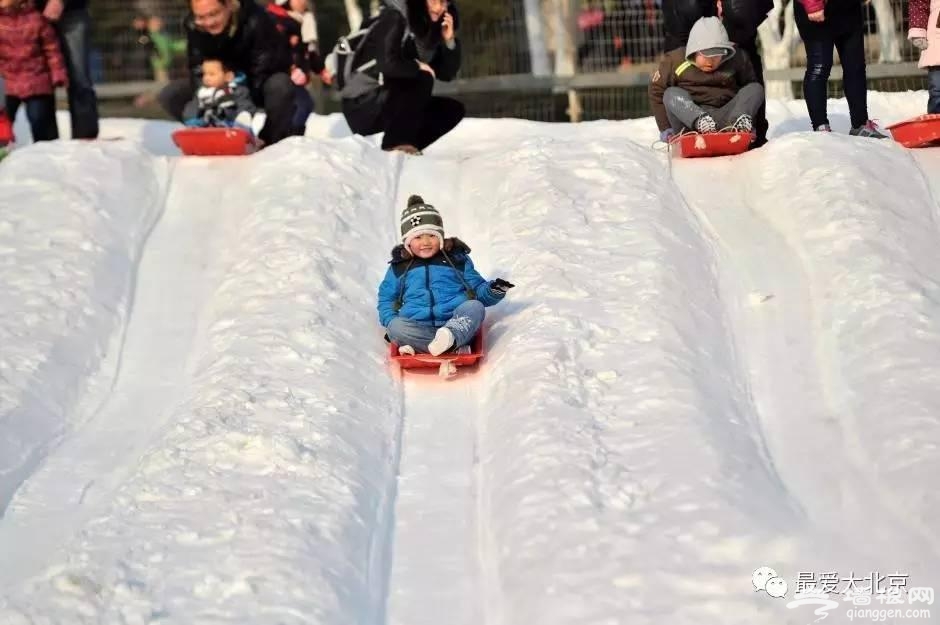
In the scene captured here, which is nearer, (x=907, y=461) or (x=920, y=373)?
(x=907, y=461)

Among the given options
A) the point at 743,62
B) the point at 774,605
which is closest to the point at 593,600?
the point at 774,605

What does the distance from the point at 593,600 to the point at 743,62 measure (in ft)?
13.5

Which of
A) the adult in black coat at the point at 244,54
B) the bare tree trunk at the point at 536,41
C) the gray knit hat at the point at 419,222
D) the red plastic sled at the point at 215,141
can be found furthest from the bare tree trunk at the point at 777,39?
the gray knit hat at the point at 419,222

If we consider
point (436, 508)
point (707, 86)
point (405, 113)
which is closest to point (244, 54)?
point (405, 113)

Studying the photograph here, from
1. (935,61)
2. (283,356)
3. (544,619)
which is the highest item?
(935,61)

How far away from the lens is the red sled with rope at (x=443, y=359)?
4773 mm

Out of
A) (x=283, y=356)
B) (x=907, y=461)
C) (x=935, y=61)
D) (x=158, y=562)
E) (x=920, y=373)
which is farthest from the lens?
(x=935, y=61)

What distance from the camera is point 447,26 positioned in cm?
704

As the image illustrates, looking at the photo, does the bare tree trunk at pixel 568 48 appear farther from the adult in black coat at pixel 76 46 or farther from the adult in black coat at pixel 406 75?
the adult in black coat at pixel 76 46

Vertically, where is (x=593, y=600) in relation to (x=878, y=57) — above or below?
below

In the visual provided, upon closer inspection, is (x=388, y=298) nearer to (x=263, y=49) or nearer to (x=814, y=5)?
(x=263, y=49)

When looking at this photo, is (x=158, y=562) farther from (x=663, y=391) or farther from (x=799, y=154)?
(x=799, y=154)

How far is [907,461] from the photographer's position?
394 centimetres

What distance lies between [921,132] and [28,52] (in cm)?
479
